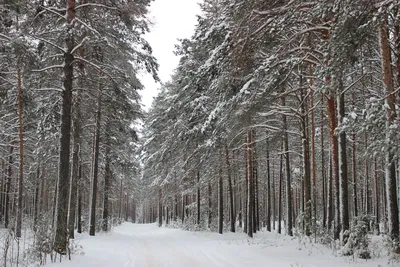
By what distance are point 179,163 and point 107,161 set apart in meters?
A: 6.20

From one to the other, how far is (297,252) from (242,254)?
67.5 inches

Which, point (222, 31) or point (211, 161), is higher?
point (222, 31)

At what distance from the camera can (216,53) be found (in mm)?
11016

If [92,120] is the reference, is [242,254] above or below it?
below

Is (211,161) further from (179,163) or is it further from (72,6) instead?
(72,6)

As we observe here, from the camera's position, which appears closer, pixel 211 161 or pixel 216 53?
pixel 216 53

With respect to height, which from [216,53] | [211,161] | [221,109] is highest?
[216,53]

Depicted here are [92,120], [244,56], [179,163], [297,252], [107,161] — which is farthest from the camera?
[179,163]

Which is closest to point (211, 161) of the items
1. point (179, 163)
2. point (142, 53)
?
point (179, 163)

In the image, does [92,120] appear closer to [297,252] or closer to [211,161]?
[211,161]

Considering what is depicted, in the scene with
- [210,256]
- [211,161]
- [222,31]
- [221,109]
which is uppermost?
[222,31]

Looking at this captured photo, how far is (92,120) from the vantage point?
65.3ft

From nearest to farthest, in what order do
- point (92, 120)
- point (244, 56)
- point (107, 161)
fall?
point (244, 56) < point (92, 120) < point (107, 161)

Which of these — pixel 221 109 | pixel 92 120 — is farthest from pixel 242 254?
pixel 92 120
